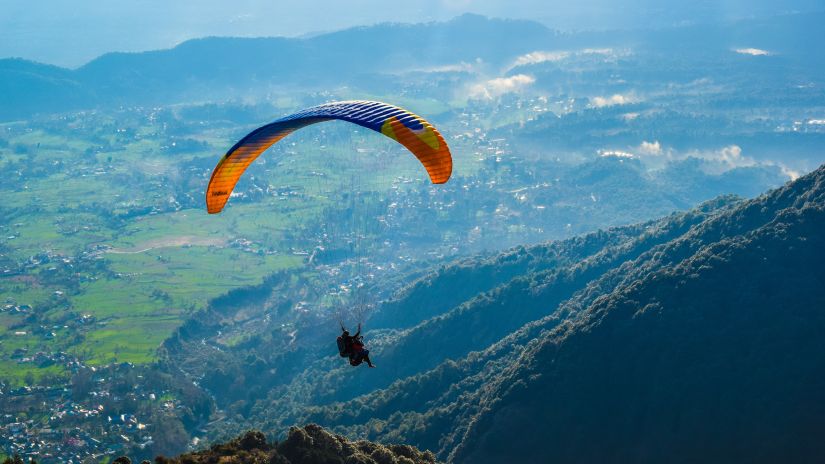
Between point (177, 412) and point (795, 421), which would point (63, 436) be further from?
point (795, 421)

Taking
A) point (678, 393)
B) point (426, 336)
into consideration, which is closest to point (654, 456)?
point (678, 393)

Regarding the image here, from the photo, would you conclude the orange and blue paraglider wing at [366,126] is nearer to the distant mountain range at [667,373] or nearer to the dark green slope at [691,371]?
the dark green slope at [691,371]

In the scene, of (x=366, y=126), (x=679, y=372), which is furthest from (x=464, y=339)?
(x=366, y=126)

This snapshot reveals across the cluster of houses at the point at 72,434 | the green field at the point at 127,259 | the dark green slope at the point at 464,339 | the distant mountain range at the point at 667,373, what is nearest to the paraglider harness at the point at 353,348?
the distant mountain range at the point at 667,373

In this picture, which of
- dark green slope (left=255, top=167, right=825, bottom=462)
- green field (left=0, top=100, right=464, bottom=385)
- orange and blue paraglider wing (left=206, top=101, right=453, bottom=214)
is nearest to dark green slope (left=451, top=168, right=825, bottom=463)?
dark green slope (left=255, top=167, right=825, bottom=462)

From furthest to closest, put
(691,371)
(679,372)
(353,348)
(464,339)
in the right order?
1. (464,339)
2. (679,372)
3. (691,371)
4. (353,348)

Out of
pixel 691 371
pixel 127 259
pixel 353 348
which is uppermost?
pixel 353 348

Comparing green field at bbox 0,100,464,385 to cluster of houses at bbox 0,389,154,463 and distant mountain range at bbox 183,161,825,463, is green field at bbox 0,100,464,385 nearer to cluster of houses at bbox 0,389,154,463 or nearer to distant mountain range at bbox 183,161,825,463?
cluster of houses at bbox 0,389,154,463

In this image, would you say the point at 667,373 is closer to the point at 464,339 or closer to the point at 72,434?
the point at 464,339
